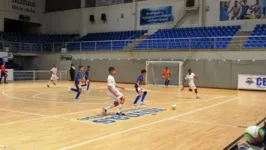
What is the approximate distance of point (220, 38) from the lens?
26.5 m

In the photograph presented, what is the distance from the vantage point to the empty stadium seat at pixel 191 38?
86.3ft

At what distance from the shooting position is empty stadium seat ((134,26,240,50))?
26297mm

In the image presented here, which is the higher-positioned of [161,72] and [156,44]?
[156,44]

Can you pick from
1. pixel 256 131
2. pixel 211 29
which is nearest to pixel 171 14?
pixel 211 29

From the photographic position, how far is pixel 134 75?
2991 centimetres

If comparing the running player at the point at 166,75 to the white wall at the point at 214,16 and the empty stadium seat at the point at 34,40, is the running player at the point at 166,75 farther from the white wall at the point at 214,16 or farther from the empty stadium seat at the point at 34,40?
the empty stadium seat at the point at 34,40

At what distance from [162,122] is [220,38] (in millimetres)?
18924

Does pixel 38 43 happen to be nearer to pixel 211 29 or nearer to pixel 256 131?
pixel 211 29

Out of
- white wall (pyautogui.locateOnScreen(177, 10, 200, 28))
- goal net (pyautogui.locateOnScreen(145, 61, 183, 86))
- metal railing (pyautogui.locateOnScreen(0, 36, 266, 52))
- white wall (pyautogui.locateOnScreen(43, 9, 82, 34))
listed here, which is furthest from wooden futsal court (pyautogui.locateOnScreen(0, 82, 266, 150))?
white wall (pyautogui.locateOnScreen(43, 9, 82, 34))

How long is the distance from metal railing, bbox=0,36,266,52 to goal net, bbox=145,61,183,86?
1410 millimetres

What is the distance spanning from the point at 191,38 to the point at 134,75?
21.8 ft

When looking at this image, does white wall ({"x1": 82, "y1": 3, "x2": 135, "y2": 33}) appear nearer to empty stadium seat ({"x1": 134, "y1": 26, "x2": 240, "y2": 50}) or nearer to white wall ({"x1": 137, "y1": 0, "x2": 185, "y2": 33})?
white wall ({"x1": 137, "y1": 0, "x2": 185, "y2": 33})

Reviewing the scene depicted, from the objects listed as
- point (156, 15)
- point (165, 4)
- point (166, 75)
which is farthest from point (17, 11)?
point (166, 75)

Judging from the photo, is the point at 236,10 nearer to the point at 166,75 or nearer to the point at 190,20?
the point at 190,20
